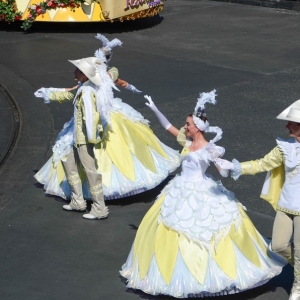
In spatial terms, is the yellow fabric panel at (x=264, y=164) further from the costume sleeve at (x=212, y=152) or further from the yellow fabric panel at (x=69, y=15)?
the yellow fabric panel at (x=69, y=15)

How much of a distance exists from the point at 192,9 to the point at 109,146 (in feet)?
43.9

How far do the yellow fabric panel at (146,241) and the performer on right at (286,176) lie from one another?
29.6 inches

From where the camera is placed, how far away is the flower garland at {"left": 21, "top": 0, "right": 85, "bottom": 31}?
16.7 meters

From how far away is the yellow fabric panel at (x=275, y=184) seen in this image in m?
5.84

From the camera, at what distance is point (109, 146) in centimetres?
795

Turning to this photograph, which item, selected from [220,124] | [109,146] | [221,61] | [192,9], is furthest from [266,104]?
[192,9]

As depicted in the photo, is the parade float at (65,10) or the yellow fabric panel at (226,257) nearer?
the yellow fabric panel at (226,257)

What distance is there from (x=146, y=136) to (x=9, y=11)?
31.8ft

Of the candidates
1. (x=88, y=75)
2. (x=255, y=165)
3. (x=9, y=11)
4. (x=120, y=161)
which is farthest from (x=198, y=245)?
(x=9, y=11)

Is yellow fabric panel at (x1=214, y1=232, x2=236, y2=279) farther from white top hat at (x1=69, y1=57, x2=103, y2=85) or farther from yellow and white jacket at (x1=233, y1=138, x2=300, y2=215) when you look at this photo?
white top hat at (x1=69, y1=57, x2=103, y2=85)

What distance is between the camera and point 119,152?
26.2 ft

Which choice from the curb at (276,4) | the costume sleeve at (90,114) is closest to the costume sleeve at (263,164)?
the costume sleeve at (90,114)

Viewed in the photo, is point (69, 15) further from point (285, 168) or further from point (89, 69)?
point (285, 168)

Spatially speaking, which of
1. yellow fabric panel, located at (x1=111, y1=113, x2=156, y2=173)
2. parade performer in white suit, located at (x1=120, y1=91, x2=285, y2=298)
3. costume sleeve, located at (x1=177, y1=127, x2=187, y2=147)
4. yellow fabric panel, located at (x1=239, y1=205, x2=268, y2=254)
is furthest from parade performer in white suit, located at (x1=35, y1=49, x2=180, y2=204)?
yellow fabric panel, located at (x1=239, y1=205, x2=268, y2=254)
